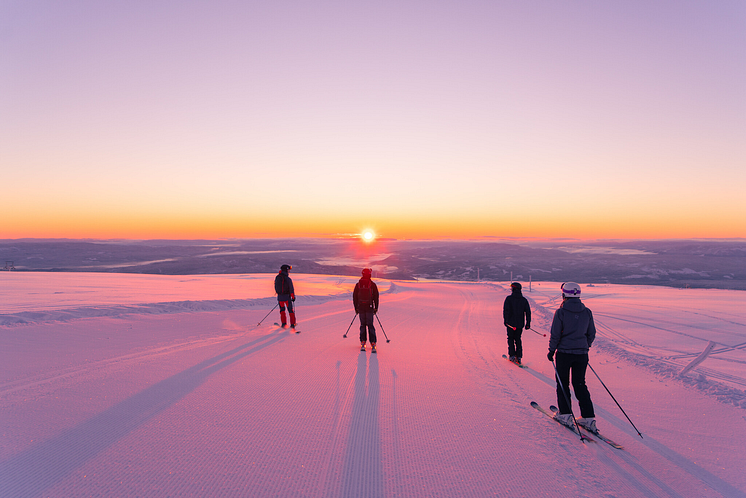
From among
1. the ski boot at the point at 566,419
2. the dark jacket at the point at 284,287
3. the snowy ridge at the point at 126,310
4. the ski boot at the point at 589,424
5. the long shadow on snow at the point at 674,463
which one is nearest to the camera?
the long shadow on snow at the point at 674,463

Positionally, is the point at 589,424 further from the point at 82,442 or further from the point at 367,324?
the point at 82,442

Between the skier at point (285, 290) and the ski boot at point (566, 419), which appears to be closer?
the ski boot at point (566, 419)

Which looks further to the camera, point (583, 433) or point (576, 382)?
point (576, 382)

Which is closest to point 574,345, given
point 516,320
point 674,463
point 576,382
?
point 576,382

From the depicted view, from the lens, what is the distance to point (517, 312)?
8.91 metres

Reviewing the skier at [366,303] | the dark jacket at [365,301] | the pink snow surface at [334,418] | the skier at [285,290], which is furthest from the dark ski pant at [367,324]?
the skier at [285,290]

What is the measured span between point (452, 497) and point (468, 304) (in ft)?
66.8

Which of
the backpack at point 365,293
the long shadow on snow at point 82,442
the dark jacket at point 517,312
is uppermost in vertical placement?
the backpack at point 365,293

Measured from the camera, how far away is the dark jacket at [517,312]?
884 cm

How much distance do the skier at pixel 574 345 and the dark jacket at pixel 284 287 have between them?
8.28 m

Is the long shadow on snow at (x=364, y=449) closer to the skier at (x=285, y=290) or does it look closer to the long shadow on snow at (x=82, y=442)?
the long shadow on snow at (x=82, y=442)

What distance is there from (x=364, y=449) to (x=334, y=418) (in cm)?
93

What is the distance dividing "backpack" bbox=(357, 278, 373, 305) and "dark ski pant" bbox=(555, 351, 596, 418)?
5092 millimetres

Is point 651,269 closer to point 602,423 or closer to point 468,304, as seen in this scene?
point 468,304
